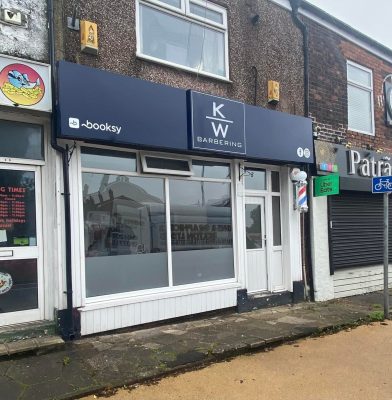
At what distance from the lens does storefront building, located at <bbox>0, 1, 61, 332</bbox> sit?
5434 mm

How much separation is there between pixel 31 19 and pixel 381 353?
247 inches

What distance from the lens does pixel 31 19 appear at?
563 cm

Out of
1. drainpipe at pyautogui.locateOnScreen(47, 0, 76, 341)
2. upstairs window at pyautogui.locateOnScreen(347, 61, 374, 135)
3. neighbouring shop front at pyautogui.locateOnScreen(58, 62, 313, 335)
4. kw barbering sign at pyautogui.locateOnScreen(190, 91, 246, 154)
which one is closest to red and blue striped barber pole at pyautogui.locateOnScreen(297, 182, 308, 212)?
neighbouring shop front at pyautogui.locateOnScreen(58, 62, 313, 335)

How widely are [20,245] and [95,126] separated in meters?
1.84

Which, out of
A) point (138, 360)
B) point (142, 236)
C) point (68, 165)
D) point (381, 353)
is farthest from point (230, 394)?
point (68, 165)

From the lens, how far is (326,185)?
28.9 ft

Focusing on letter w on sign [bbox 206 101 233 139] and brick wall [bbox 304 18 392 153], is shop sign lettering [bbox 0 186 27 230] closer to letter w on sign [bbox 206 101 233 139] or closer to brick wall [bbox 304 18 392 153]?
letter w on sign [bbox 206 101 233 139]

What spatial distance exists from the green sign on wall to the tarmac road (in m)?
3.33

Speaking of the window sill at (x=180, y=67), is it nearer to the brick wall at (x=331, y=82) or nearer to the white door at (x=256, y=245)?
the white door at (x=256, y=245)

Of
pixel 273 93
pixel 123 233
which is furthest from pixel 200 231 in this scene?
pixel 273 93

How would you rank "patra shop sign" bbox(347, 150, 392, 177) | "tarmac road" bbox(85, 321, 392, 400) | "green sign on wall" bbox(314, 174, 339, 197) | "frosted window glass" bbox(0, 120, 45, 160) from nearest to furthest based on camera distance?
"tarmac road" bbox(85, 321, 392, 400) → "frosted window glass" bbox(0, 120, 45, 160) → "green sign on wall" bbox(314, 174, 339, 197) → "patra shop sign" bbox(347, 150, 392, 177)

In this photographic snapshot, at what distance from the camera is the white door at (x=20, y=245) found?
561 cm

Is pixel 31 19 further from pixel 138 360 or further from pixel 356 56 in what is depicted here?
pixel 356 56

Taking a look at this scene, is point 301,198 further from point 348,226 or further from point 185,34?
point 185,34
